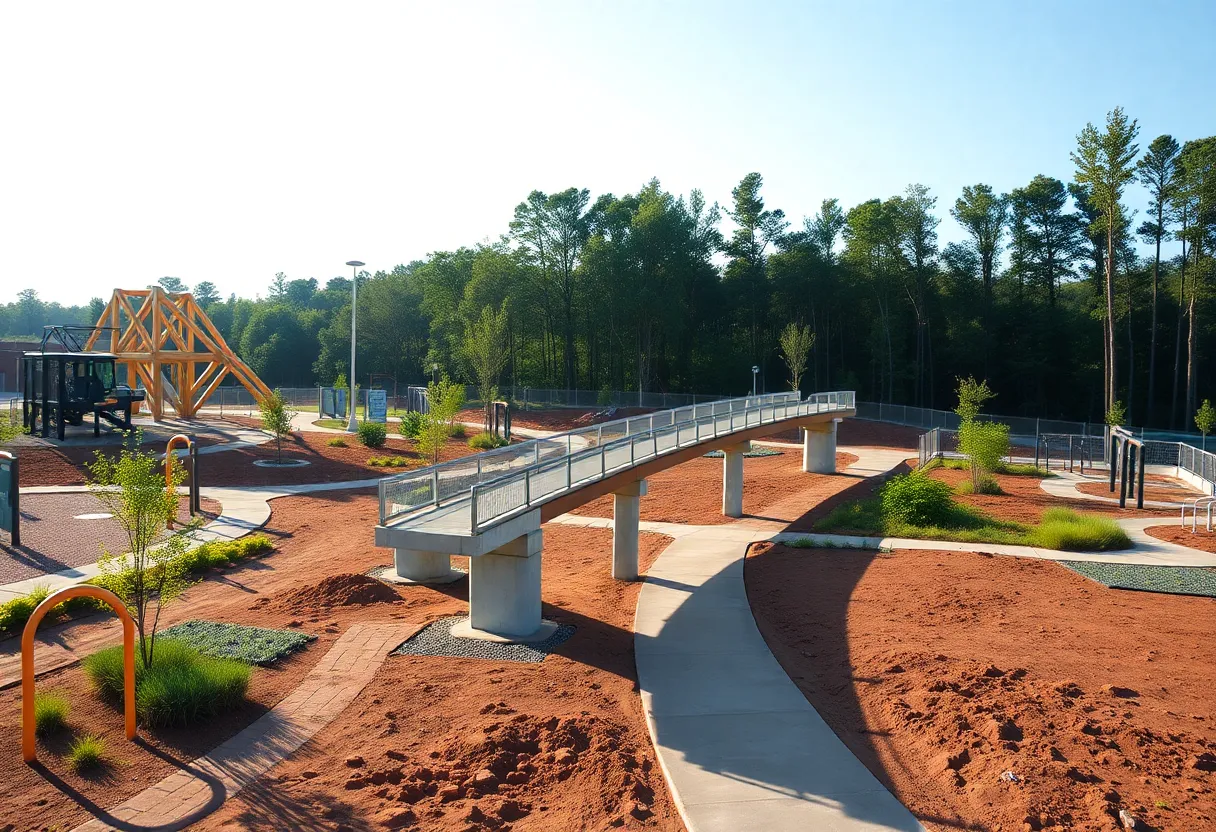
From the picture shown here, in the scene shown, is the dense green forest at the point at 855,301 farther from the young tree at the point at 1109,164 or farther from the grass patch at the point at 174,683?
the grass patch at the point at 174,683

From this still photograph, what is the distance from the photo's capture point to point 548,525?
21609 millimetres

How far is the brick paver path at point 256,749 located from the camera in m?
6.86

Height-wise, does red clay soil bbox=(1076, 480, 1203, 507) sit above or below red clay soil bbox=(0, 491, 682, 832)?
above


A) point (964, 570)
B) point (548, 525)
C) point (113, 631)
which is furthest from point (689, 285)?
point (113, 631)

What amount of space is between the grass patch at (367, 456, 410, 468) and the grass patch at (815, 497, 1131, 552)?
52.0ft

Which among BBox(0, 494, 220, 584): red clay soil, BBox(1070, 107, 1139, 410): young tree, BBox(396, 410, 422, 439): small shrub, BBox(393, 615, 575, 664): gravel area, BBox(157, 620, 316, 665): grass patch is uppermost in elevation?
BBox(1070, 107, 1139, 410): young tree

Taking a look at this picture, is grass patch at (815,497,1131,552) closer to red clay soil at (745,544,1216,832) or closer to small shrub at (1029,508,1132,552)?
small shrub at (1029,508,1132,552)

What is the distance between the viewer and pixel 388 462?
30.6m

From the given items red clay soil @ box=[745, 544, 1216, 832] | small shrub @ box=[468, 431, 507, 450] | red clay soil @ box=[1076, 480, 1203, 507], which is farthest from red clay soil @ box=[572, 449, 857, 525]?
small shrub @ box=[468, 431, 507, 450]

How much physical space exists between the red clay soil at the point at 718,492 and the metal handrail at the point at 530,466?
14.0 ft

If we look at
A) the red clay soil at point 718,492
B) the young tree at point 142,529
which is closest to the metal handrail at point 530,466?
the young tree at point 142,529

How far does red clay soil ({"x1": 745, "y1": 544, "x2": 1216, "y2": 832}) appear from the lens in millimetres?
7293

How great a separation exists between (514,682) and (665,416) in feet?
33.1

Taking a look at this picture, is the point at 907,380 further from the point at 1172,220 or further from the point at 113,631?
the point at 113,631
